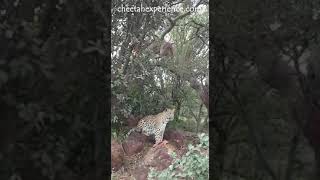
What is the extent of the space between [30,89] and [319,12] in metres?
1.31

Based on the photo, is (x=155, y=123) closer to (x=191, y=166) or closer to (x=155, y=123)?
(x=155, y=123)

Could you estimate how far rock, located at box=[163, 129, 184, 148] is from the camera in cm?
235

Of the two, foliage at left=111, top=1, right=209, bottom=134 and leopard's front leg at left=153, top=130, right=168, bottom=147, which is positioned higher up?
foliage at left=111, top=1, right=209, bottom=134

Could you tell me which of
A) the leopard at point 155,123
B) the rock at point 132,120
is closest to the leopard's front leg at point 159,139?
the leopard at point 155,123

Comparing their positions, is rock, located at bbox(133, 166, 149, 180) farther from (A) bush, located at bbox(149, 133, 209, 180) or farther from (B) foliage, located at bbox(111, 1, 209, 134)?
(B) foliage, located at bbox(111, 1, 209, 134)

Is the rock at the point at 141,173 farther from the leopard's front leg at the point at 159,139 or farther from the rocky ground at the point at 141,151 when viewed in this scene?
the leopard's front leg at the point at 159,139

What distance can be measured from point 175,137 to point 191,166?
15 cm

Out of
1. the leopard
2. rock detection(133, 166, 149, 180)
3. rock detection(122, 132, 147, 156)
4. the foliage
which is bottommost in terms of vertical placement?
rock detection(133, 166, 149, 180)

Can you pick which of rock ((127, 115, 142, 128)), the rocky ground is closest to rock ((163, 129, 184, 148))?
the rocky ground

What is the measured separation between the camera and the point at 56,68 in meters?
2.32

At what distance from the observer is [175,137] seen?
2354 millimetres

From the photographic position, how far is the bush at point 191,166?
2338 millimetres

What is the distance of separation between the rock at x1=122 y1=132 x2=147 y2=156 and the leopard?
0.02m

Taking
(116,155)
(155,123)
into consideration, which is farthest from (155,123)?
(116,155)
